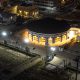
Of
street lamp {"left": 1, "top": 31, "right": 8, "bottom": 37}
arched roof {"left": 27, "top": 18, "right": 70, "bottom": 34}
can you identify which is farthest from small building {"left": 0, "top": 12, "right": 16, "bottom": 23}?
arched roof {"left": 27, "top": 18, "right": 70, "bottom": 34}

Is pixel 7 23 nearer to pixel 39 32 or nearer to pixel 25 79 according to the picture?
pixel 39 32

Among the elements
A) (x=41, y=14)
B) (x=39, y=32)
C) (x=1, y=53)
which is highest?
(x=41, y=14)

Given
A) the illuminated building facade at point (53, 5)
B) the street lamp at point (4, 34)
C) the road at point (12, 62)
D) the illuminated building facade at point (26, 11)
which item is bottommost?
the road at point (12, 62)

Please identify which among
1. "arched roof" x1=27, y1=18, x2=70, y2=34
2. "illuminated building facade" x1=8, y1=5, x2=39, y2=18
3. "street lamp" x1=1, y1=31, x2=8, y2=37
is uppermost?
"illuminated building facade" x1=8, y1=5, x2=39, y2=18

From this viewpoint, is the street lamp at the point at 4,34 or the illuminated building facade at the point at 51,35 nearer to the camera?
the illuminated building facade at the point at 51,35

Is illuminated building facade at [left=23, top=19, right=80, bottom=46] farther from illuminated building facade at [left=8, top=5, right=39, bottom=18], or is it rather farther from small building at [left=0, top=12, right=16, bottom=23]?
illuminated building facade at [left=8, top=5, right=39, bottom=18]

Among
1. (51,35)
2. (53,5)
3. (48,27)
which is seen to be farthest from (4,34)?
(53,5)

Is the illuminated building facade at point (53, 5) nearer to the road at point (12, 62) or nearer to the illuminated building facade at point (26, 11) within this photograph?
the illuminated building facade at point (26, 11)

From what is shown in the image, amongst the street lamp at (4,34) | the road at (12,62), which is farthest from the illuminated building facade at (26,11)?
the road at (12,62)

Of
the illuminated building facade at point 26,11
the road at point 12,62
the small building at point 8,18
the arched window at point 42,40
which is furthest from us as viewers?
the illuminated building facade at point 26,11

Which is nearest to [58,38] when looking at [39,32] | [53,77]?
[39,32]

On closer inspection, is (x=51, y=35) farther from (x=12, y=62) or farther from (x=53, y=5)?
(x=53, y=5)
